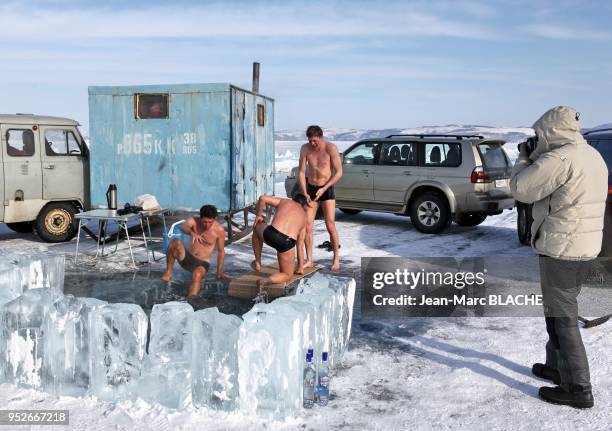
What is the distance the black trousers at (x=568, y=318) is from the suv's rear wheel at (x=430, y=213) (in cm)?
709

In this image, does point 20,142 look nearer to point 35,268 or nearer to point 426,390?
point 35,268

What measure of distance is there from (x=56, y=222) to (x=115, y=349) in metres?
6.82

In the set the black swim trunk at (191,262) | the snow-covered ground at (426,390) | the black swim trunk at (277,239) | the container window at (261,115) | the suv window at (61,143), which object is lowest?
the snow-covered ground at (426,390)

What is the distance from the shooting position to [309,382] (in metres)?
4.14

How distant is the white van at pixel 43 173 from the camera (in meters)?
9.98

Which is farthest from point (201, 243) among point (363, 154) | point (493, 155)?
point (493, 155)

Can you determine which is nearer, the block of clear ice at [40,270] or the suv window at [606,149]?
the block of clear ice at [40,270]

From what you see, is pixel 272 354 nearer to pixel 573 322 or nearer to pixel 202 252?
pixel 573 322

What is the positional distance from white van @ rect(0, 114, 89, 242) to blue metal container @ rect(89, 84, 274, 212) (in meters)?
0.57

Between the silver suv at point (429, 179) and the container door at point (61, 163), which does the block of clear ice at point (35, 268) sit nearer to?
the container door at point (61, 163)

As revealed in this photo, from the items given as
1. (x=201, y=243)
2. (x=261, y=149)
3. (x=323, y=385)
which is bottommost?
(x=323, y=385)

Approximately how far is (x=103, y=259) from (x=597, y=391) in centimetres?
675

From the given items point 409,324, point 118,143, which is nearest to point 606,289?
point 409,324

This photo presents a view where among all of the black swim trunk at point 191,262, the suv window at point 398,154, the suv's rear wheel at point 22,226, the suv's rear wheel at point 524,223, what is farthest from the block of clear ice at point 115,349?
the suv window at point 398,154
